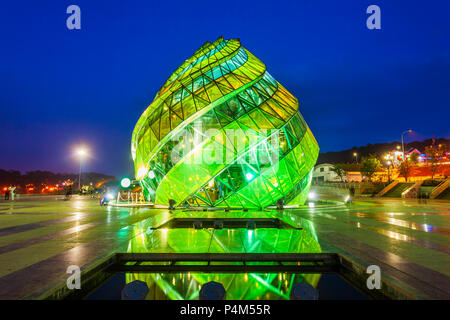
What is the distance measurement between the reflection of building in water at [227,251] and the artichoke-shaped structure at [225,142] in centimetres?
986

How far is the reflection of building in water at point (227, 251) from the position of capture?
16.4 ft

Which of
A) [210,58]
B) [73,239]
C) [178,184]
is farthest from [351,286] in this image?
[210,58]

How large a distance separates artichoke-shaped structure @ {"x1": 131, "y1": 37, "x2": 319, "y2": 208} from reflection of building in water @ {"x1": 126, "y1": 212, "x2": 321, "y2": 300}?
32.3 ft

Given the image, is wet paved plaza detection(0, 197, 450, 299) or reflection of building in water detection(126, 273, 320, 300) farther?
reflection of building in water detection(126, 273, 320, 300)

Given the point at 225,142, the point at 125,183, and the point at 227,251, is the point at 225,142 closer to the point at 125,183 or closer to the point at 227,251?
the point at 125,183

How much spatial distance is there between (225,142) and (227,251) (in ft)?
43.7

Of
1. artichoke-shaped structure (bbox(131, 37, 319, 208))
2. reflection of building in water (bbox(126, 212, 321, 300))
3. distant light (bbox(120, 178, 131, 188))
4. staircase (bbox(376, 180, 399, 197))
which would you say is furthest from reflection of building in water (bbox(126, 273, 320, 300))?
staircase (bbox(376, 180, 399, 197))

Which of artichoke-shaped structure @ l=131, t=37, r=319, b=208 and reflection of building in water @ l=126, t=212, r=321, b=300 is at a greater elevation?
artichoke-shaped structure @ l=131, t=37, r=319, b=208

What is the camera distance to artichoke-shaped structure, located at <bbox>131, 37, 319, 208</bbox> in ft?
64.0

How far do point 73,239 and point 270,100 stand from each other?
1725 cm

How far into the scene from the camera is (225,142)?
19.5 m

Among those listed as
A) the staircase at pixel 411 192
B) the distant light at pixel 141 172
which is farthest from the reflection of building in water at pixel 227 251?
the staircase at pixel 411 192

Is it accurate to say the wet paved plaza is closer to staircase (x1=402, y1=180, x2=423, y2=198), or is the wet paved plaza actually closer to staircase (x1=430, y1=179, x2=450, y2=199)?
staircase (x1=430, y1=179, x2=450, y2=199)
